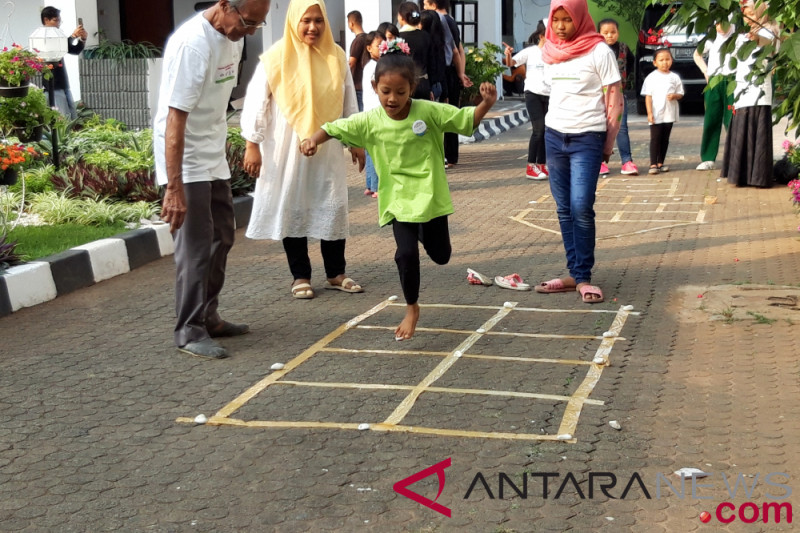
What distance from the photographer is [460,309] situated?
6.60m

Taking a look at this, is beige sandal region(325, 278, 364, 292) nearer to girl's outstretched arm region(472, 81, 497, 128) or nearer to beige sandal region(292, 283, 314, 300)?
beige sandal region(292, 283, 314, 300)

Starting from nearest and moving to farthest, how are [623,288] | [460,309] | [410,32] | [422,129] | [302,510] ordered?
1. [302,510]
2. [422,129]
3. [460,309]
4. [623,288]
5. [410,32]

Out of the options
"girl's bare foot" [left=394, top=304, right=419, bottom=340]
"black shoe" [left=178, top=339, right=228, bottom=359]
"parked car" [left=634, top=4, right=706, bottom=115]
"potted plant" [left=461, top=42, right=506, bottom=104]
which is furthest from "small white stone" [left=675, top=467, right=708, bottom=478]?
"parked car" [left=634, top=4, right=706, bottom=115]

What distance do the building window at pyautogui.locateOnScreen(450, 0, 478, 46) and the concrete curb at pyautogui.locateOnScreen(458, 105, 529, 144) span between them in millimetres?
3442

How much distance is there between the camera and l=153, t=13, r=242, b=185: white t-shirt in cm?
538

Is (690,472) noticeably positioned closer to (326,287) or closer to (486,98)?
(486,98)

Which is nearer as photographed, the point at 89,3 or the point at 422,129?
the point at 422,129

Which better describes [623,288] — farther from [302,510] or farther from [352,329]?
[302,510]

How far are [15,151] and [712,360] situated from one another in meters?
4.85

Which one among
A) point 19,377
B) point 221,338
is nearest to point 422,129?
point 221,338

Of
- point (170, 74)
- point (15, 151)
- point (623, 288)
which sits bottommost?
point (623, 288)

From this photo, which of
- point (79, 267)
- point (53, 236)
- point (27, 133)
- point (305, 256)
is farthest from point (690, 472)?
point (27, 133)

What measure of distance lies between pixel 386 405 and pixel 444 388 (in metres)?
0.34

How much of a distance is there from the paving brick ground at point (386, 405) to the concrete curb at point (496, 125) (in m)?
8.54
